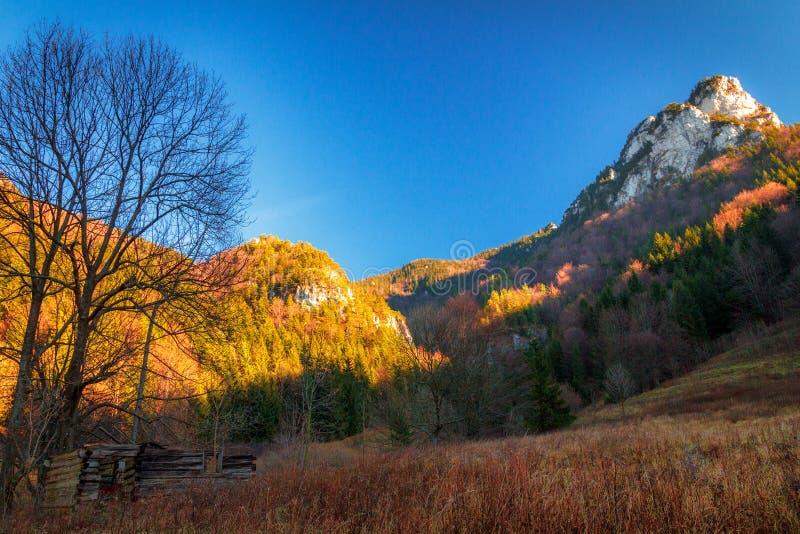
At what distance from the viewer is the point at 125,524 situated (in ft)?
14.8

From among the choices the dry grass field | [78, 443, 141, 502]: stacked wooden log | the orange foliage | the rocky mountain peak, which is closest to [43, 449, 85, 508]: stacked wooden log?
[78, 443, 141, 502]: stacked wooden log

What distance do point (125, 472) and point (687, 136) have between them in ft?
586

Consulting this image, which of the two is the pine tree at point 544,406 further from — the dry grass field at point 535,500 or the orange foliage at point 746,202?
the orange foliage at point 746,202

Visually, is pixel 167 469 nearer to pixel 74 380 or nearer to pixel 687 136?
pixel 74 380

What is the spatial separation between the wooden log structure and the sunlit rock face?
501 ft

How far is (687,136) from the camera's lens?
139 meters

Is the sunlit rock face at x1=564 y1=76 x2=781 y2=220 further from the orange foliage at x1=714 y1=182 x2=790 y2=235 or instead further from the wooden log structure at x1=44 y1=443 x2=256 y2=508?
the wooden log structure at x1=44 y1=443 x2=256 y2=508

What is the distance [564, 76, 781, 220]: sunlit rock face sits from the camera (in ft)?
413

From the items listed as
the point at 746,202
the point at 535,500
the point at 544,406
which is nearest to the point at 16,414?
the point at 535,500

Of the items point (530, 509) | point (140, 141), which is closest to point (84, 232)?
point (140, 141)

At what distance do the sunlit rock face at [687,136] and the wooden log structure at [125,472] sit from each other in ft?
501

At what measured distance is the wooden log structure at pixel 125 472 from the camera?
23.8ft

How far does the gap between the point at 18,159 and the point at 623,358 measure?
5390 cm

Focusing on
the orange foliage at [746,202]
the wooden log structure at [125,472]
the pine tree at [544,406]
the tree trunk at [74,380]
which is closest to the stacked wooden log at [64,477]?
the wooden log structure at [125,472]
